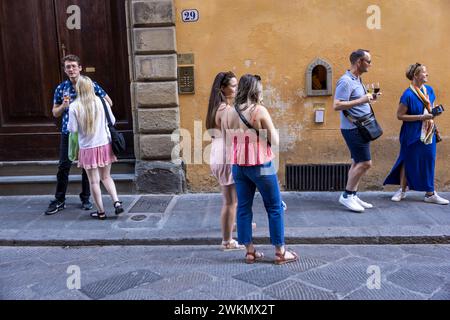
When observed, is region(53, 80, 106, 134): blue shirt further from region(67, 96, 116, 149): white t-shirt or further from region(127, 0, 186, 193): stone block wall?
region(127, 0, 186, 193): stone block wall

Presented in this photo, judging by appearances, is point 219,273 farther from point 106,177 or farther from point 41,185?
point 41,185

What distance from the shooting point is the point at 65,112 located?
20.1 ft

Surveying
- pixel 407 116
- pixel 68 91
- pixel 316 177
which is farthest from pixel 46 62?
pixel 407 116

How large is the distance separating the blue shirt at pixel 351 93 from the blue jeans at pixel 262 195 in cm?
180

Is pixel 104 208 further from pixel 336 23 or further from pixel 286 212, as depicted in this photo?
pixel 336 23

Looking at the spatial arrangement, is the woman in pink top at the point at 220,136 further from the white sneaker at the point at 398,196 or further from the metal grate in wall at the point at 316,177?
the white sneaker at the point at 398,196

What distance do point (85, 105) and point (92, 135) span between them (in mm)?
346

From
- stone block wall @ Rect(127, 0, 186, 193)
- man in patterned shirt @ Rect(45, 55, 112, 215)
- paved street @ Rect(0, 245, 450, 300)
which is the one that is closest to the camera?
paved street @ Rect(0, 245, 450, 300)

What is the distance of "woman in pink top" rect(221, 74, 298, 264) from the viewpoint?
13.8ft

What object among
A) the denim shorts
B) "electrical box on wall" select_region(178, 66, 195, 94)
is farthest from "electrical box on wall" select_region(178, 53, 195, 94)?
the denim shorts

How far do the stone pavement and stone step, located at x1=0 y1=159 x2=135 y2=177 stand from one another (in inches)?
23.8

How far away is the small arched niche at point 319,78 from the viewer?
6.73 meters

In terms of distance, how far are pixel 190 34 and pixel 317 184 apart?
8.78 ft

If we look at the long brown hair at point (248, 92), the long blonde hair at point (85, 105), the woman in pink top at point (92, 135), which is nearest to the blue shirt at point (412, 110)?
the long brown hair at point (248, 92)
